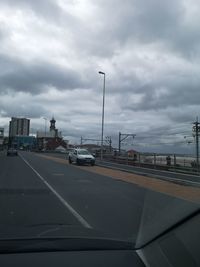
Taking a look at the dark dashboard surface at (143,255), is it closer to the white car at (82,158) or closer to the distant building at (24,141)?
the white car at (82,158)

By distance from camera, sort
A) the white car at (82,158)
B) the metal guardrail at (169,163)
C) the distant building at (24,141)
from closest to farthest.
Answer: the metal guardrail at (169,163)
the white car at (82,158)
the distant building at (24,141)

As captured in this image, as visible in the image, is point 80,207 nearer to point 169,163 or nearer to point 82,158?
point 169,163

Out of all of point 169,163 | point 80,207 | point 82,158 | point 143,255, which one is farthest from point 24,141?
point 143,255

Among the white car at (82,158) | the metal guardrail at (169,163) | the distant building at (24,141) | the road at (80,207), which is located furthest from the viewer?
the distant building at (24,141)

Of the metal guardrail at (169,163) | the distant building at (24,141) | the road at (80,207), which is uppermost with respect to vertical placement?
the distant building at (24,141)

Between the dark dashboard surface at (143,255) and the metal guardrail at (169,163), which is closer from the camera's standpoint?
the dark dashboard surface at (143,255)

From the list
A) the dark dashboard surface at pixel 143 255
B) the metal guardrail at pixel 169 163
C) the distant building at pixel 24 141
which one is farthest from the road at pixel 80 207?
the distant building at pixel 24 141

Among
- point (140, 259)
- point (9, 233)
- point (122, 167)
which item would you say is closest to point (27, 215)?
point (9, 233)

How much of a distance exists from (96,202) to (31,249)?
12.3 meters

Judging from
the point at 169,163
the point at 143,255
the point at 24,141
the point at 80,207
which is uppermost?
the point at 24,141

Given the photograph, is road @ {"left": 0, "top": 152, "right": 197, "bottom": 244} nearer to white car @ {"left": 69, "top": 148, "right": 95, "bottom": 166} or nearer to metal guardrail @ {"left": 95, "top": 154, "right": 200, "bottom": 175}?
metal guardrail @ {"left": 95, "top": 154, "right": 200, "bottom": 175}

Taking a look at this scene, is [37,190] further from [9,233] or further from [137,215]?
[9,233]

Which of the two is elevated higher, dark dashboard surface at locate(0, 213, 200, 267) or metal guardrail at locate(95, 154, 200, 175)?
metal guardrail at locate(95, 154, 200, 175)

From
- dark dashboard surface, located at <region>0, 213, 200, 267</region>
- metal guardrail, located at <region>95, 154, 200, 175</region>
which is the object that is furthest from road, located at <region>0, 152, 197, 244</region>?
metal guardrail, located at <region>95, 154, 200, 175</region>
